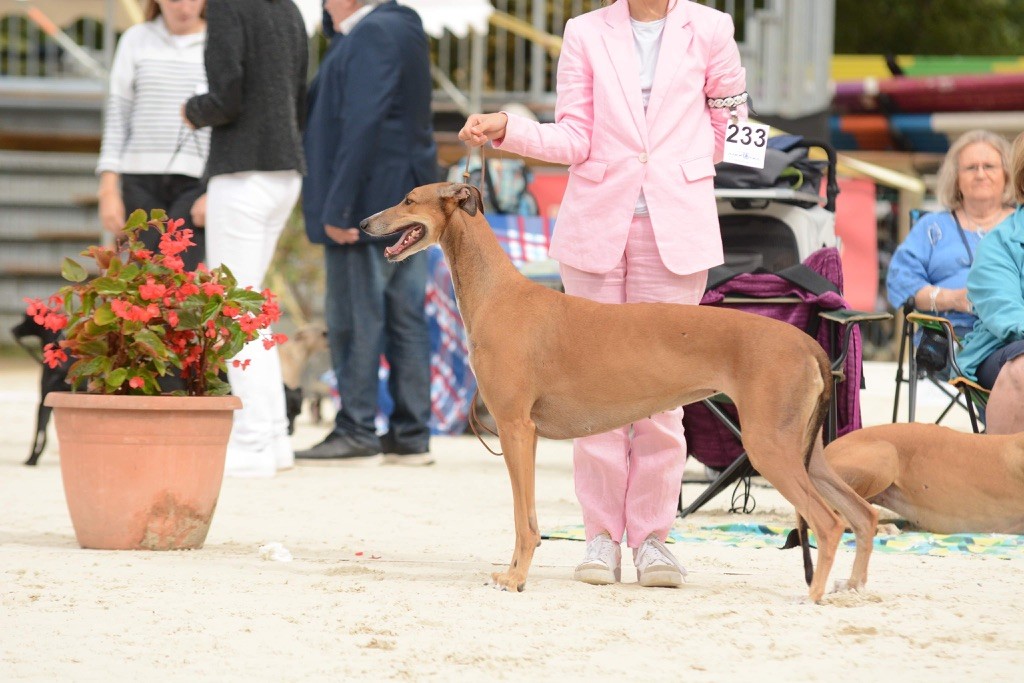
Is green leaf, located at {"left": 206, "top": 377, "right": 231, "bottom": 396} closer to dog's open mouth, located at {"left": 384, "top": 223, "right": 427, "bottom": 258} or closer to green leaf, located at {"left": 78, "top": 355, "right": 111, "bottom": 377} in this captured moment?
green leaf, located at {"left": 78, "top": 355, "right": 111, "bottom": 377}

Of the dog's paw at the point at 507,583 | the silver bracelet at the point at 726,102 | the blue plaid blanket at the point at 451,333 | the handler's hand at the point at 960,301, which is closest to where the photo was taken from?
the dog's paw at the point at 507,583

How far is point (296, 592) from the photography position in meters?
4.02

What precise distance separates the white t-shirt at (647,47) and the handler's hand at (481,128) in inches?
20.8

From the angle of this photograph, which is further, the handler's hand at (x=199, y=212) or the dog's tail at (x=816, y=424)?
the handler's hand at (x=199, y=212)

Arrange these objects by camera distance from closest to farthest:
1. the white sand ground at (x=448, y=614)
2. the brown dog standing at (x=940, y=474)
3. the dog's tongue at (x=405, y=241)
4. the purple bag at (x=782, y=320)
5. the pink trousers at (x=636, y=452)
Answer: the white sand ground at (x=448, y=614)
the dog's tongue at (x=405, y=241)
the pink trousers at (x=636, y=452)
the brown dog standing at (x=940, y=474)
the purple bag at (x=782, y=320)

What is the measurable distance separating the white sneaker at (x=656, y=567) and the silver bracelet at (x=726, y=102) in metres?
1.45

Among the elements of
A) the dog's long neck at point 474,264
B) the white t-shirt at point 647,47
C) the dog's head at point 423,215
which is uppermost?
the white t-shirt at point 647,47

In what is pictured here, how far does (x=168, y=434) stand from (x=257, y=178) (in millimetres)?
2299

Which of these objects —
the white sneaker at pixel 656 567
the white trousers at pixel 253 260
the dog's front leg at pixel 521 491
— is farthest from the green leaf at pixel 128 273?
the white sneaker at pixel 656 567

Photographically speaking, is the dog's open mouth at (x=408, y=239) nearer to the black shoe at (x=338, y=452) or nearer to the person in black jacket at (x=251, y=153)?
the person in black jacket at (x=251, y=153)

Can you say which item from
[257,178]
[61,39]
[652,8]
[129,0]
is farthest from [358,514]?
[61,39]

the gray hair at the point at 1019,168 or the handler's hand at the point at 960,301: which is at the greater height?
the gray hair at the point at 1019,168

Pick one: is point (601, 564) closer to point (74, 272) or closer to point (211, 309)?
point (211, 309)

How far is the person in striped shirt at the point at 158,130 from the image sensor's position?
6.93 m
